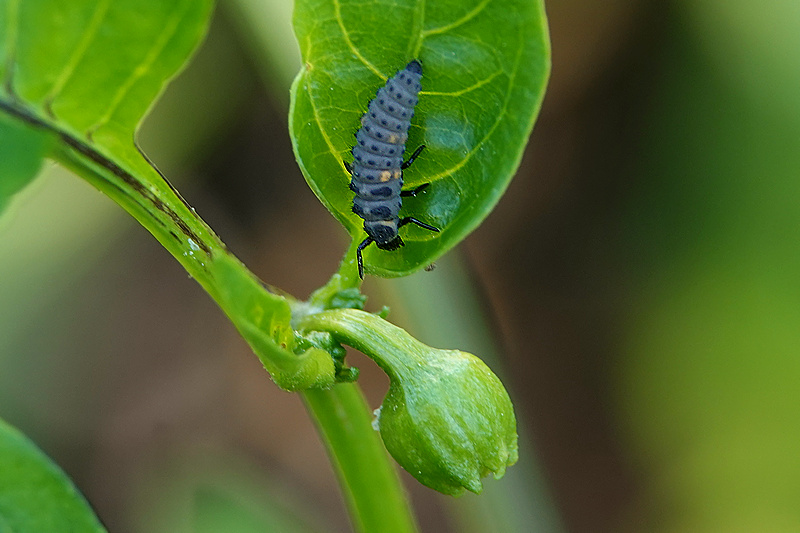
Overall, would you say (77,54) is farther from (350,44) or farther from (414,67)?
(414,67)

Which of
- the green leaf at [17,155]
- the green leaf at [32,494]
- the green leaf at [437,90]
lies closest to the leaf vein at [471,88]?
the green leaf at [437,90]

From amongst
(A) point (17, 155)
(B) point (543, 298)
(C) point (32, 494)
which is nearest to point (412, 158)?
(A) point (17, 155)

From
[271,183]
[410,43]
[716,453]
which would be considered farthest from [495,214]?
[410,43]

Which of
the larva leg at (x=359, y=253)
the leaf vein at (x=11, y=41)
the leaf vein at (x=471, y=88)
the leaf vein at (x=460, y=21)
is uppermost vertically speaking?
the leaf vein at (x=11, y=41)

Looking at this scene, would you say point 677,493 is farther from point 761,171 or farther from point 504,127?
point 504,127

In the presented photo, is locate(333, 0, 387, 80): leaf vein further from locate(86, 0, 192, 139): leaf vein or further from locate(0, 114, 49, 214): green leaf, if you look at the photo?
locate(0, 114, 49, 214): green leaf

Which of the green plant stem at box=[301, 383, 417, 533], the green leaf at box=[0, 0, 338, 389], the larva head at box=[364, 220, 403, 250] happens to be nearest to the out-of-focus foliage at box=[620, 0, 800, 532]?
→ the green plant stem at box=[301, 383, 417, 533]

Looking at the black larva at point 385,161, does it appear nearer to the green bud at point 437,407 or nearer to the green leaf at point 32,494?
the green bud at point 437,407
